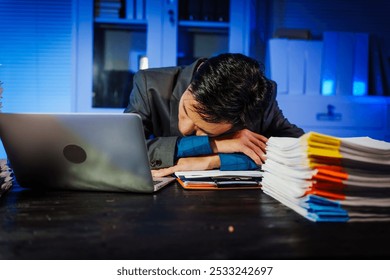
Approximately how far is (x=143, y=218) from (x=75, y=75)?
2133 mm

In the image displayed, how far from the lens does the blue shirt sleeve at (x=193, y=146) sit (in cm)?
133

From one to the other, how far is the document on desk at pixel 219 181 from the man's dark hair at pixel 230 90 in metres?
0.23

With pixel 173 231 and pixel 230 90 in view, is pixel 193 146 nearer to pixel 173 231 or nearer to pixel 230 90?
pixel 230 90

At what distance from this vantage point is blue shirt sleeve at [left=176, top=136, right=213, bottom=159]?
1332 mm

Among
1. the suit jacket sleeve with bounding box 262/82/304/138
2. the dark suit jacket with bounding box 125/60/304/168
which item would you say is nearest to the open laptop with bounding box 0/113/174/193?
the dark suit jacket with bounding box 125/60/304/168

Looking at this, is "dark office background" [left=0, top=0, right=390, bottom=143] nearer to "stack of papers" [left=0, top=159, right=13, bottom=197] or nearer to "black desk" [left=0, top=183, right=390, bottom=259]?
"stack of papers" [left=0, top=159, right=13, bottom=197]

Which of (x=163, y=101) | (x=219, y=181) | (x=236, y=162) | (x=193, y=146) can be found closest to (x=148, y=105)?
(x=163, y=101)

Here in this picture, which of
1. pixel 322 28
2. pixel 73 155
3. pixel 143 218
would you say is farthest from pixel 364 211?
pixel 322 28

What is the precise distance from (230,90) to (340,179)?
576 mm

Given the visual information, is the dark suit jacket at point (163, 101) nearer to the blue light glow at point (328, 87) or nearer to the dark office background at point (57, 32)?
the blue light glow at point (328, 87)

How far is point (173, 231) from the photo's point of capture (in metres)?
0.60

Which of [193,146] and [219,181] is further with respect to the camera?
[193,146]

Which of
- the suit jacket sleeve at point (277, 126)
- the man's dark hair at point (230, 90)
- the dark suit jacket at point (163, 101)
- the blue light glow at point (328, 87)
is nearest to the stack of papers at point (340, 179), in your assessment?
the man's dark hair at point (230, 90)

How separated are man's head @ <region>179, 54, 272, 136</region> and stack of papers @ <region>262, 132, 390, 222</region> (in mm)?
484
